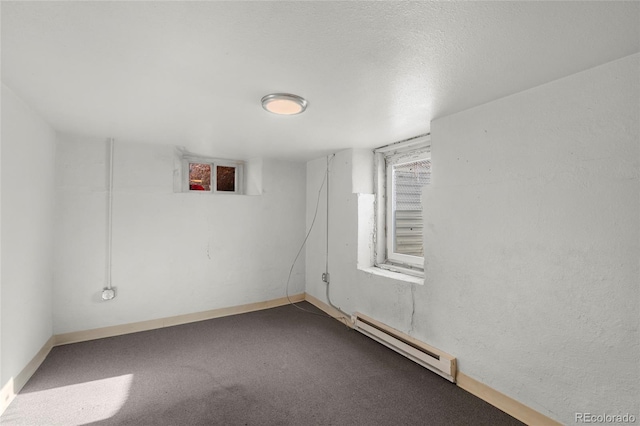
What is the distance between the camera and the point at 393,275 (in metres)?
2.79

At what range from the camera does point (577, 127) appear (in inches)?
58.8

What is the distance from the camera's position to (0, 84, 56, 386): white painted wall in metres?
1.75

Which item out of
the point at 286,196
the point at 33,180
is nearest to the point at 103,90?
the point at 33,180

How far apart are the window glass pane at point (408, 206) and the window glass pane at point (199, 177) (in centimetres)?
229

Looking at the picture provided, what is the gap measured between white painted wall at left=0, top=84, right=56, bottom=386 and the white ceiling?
0.23 m

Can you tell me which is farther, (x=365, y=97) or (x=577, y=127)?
(x=365, y=97)

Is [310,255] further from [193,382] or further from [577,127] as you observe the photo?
[577,127]

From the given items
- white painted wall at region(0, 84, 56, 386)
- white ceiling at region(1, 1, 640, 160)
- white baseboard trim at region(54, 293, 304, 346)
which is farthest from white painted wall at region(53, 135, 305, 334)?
white ceiling at region(1, 1, 640, 160)

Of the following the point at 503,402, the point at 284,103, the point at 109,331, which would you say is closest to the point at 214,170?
the point at 109,331

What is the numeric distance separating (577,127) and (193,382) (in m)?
2.88

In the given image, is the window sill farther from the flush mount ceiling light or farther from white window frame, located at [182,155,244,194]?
white window frame, located at [182,155,244,194]

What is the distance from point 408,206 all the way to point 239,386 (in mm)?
2286

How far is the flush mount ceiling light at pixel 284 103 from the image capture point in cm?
175

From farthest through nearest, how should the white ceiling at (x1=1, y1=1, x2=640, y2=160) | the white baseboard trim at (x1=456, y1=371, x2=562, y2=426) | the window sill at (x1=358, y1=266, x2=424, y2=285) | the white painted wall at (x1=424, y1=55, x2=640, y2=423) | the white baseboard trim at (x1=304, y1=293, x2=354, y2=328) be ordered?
the white baseboard trim at (x1=304, y1=293, x2=354, y2=328), the window sill at (x1=358, y1=266, x2=424, y2=285), the white baseboard trim at (x1=456, y1=371, x2=562, y2=426), the white painted wall at (x1=424, y1=55, x2=640, y2=423), the white ceiling at (x1=1, y1=1, x2=640, y2=160)
